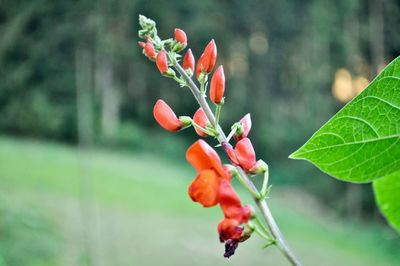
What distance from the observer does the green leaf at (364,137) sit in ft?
1.49

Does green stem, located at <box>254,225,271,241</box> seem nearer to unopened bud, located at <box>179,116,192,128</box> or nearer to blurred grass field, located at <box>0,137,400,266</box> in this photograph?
unopened bud, located at <box>179,116,192,128</box>

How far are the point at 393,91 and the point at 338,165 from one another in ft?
0.27

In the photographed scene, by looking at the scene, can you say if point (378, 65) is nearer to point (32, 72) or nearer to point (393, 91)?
point (32, 72)

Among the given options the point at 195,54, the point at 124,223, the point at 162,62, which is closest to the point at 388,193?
the point at 162,62

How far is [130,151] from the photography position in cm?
2023

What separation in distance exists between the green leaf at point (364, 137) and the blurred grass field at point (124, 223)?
6539mm

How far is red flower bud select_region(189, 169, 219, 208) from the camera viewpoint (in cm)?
52

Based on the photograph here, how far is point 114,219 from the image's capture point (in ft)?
37.5

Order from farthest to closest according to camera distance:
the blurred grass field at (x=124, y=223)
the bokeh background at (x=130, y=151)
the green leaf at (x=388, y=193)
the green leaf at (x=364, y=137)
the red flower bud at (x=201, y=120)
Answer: the bokeh background at (x=130, y=151), the blurred grass field at (x=124, y=223), the red flower bud at (x=201, y=120), the green leaf at (x=388, y=193), the green leaf at (x=364, y=137)

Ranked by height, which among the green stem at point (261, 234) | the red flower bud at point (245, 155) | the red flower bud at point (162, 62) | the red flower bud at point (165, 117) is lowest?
the green stem at point (261, 234)

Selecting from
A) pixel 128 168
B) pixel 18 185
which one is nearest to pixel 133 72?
pixel 128 168

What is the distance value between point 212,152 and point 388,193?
0.19m

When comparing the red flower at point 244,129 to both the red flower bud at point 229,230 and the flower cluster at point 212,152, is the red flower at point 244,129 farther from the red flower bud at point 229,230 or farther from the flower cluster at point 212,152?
the red flower bud at point 229,230

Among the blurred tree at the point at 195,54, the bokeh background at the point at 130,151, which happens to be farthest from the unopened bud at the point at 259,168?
the blurred tree at the point at 195,54
